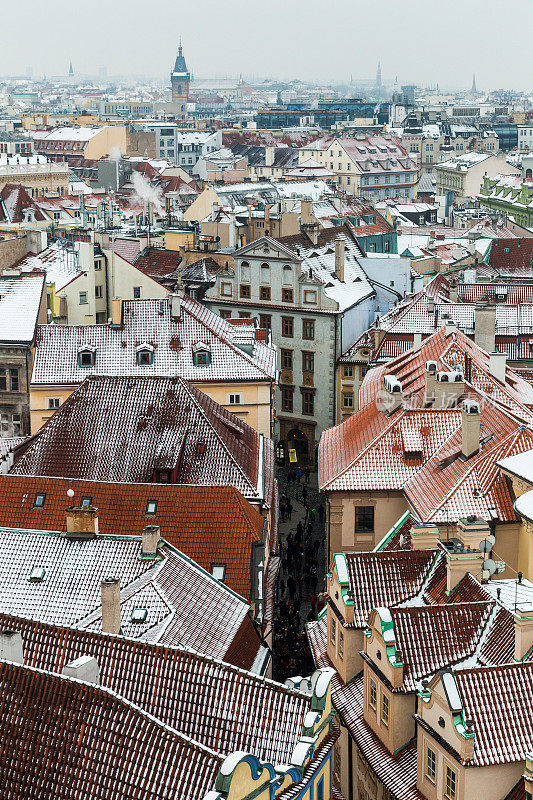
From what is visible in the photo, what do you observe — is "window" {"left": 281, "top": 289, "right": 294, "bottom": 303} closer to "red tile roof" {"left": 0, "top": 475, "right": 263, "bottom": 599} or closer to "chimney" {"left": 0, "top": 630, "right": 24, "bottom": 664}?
"red tile roof" {"left": 0, "top": 475, "right": 263, "bottom": 599}

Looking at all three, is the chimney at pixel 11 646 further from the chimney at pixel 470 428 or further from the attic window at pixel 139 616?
the chimney at pixel 470 428

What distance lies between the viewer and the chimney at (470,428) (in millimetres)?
52469

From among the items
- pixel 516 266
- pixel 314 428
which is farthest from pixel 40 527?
pixel 516 266

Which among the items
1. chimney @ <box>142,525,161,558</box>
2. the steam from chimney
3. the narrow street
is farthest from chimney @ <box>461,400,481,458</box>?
the steam from chimney

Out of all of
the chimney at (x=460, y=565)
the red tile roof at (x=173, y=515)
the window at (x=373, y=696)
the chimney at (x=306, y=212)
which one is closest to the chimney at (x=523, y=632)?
the window at (x=373, y=696)

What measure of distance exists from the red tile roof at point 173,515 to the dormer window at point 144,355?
22276 mm

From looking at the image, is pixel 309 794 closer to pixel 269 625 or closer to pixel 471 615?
pixel 471 615

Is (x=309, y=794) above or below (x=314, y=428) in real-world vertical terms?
above

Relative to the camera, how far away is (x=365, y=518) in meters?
56.8

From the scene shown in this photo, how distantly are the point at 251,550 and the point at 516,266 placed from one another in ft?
211

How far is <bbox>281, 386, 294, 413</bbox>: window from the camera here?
9212 centimetres

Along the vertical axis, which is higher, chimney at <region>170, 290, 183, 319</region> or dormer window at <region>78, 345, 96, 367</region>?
chimney at <region>170, 290, 183, 319</region>

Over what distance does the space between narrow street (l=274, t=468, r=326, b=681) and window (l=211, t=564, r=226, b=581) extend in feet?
18.7

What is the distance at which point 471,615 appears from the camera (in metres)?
38.0
